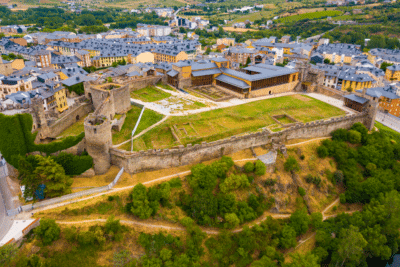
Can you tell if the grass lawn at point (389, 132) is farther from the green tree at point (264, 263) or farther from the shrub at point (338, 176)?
the green tree at point (264, 263)

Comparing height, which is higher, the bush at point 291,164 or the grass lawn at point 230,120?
the grass lawn at point 230,120

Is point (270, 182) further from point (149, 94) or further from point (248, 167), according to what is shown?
point (149, 94)

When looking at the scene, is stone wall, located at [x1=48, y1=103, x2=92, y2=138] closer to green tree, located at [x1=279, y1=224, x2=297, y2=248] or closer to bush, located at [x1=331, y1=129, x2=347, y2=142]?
green tree, located at [x1=279, y1=224, x2=297, y2=248]

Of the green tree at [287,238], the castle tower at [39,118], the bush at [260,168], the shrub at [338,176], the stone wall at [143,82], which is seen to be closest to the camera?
the green tree at [287,238]

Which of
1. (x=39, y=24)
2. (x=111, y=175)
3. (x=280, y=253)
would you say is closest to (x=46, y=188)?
(x=111, y=175)

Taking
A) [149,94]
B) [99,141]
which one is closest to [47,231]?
[99,141]

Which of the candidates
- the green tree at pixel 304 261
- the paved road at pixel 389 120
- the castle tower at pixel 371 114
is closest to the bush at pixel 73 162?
the green tree at pixel 304 261
